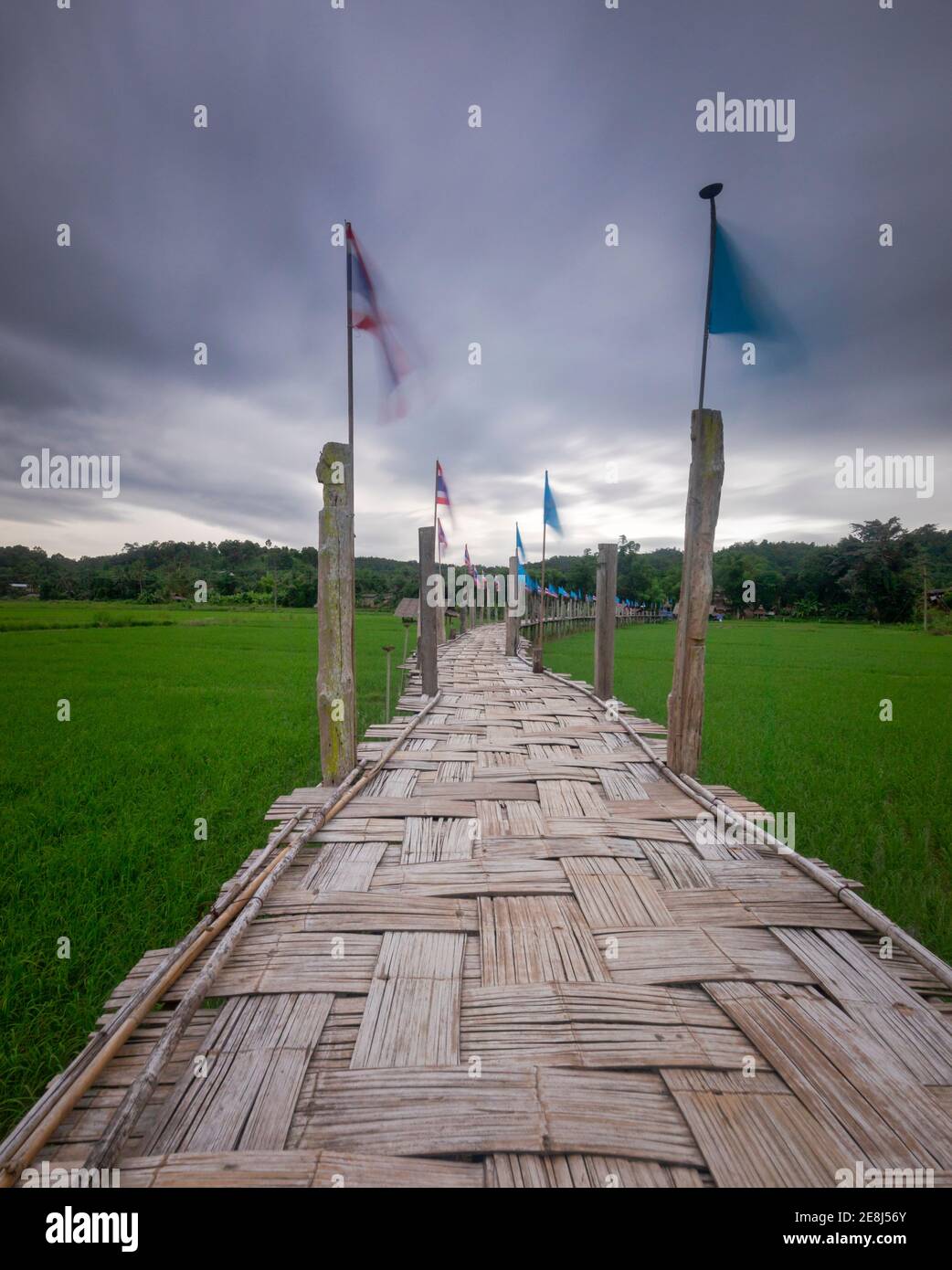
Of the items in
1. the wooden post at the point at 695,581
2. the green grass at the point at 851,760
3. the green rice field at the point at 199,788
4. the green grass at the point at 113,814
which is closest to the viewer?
the green grass at the point at 113,814

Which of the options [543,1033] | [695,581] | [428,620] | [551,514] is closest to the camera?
[543,1033]

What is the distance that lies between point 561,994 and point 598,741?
9.07ft

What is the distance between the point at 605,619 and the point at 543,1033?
15.1 ft

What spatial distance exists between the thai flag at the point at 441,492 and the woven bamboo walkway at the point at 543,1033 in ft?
25.3

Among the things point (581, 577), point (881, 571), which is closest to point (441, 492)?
point (581, 577)

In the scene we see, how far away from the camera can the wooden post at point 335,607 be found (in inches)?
120

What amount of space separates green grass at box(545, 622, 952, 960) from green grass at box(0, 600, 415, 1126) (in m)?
→ 3.20

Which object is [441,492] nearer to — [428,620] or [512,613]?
[512,613]

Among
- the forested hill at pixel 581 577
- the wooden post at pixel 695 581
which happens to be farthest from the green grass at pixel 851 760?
the forested hill at pixel 581 577

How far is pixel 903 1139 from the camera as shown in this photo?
3.61ft

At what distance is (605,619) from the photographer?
567 cm

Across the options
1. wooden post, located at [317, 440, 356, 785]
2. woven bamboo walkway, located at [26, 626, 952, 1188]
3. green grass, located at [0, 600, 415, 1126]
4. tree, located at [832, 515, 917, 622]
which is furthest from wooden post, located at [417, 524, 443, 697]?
tree, located at [832, 515, 917, 622]

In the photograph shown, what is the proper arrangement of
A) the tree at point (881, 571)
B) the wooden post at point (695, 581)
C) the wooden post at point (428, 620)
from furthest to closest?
the tree at point (881, 571) → the wooden post at point (428, 620) → the wooden post at point (695, 581)

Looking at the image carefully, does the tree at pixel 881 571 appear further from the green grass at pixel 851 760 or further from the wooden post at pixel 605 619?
the wooden post at pixel 605 619
